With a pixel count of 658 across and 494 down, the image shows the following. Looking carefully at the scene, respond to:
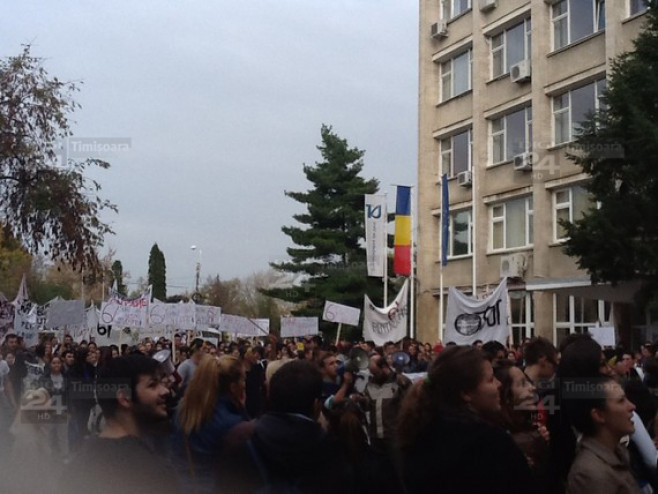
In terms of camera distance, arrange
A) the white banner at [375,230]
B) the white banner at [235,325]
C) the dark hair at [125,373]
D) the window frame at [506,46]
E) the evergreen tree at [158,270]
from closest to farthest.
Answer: the dark hair at [125,373] < the white banner at [235,325] < the window frame at [506,46] < the white banner at [375,230] < the evergreen tree at [158,270]

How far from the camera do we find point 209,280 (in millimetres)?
101312

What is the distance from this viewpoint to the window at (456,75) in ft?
116

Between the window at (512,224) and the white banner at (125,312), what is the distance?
12541 millimetres

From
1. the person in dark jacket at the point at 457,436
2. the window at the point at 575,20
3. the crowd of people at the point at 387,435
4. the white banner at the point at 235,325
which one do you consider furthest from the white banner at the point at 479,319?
the person in dark jacket at the point at 457,436

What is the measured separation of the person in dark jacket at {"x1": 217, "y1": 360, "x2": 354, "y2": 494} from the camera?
4.21 meters

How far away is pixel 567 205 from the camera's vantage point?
29.6 m

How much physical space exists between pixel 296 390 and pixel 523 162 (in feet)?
90.6

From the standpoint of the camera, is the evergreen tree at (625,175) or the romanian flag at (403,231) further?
the romanian flag at (403,231)

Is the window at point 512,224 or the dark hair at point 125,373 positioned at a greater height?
the window at point 512,224

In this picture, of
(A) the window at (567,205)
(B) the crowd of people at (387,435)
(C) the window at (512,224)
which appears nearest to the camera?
(B) the crowd of people at (387,435)

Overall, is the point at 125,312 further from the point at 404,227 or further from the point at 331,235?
the point at 331,235

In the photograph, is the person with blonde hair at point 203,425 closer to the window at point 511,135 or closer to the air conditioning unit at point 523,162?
the air conditioning unit at point 523,162

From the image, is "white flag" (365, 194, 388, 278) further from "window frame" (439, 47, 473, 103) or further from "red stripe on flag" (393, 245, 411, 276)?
"window frame" (439, 47, 473, 103)

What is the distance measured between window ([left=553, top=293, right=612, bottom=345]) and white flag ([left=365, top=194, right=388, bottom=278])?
7.01 m
